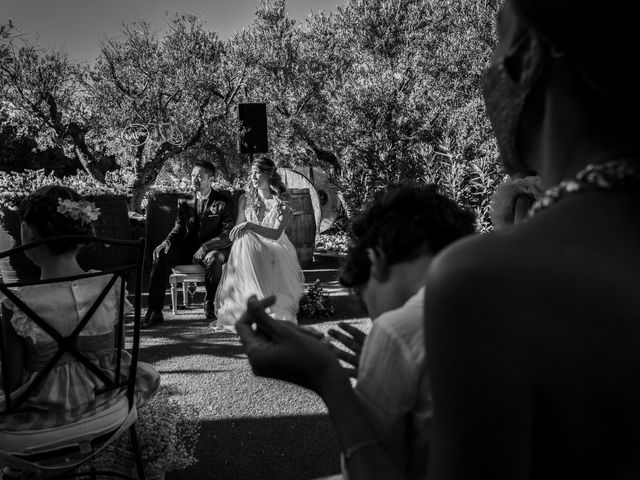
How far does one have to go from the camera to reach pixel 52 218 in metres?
2.34

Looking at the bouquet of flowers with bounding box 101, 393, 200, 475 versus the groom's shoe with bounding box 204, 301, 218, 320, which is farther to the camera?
the groom's shoe with bounding box 204, 301, 218, 320

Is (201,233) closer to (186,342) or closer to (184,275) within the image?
(184,275)

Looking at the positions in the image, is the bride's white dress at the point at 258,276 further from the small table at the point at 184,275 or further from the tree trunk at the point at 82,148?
the tree trunk at the point at 82,148

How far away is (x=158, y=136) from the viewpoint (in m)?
16.4

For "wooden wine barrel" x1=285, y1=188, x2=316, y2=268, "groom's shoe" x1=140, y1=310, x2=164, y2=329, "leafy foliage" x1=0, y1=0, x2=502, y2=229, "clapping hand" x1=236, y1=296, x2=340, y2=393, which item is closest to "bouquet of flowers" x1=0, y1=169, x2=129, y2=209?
"groom's shoe" x1=140, y1=310, x2=164, y2=329

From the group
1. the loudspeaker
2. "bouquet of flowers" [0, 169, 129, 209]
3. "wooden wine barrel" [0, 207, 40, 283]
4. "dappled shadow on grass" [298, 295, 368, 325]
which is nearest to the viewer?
"dappled shadow on grass" [298, 295, 368, 325]

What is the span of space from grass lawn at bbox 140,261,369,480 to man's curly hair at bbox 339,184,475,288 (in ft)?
1.70

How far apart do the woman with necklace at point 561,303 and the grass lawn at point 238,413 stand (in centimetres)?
114

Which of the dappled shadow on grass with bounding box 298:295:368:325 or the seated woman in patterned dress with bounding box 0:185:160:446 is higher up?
the seated woman in patterned dress with bounding box 0:185:160:446

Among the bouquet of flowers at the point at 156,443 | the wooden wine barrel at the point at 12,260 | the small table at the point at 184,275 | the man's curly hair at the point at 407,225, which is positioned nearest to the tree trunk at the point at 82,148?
the wooden wine barrel at the point at 12,260

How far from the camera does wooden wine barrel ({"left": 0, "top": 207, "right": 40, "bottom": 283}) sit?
6.46m

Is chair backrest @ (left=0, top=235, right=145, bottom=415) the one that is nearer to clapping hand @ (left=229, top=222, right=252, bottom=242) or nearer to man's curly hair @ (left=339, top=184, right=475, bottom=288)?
man's curly hair @ (left=339, top=184, right=475, bottom=288)

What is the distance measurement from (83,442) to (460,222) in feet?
5.45

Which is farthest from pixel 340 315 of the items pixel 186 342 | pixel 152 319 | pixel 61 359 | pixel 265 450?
pixel 61 359
